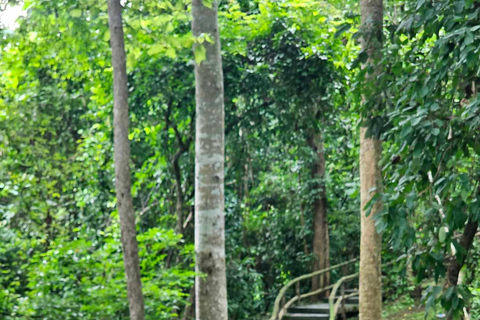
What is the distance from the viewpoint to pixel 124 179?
189 inches

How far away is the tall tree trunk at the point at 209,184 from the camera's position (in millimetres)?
6629

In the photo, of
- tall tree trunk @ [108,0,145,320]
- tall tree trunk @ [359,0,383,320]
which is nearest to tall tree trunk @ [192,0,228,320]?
tall tree trunk @ [108,0,145,320]

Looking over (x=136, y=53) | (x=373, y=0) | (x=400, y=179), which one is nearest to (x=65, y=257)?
(x=136, y=53)

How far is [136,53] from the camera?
18.9 feet

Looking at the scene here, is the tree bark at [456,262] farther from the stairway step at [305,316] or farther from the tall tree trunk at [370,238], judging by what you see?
the stairway step at [305,316]

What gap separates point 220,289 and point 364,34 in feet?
10.8

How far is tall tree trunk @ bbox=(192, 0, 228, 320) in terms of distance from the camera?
663 cm

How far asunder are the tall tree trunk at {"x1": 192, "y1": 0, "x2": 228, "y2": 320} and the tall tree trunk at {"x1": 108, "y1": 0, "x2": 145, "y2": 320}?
69.3 inches

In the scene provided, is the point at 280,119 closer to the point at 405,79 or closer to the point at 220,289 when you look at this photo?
the point at 220,289

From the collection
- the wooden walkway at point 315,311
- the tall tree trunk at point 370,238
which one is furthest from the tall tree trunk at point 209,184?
the wooden walkway at point 315,311

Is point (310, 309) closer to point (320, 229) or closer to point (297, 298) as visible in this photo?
point (297, 298)

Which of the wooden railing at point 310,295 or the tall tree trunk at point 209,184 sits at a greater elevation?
the tall tree trunk at point 209,184

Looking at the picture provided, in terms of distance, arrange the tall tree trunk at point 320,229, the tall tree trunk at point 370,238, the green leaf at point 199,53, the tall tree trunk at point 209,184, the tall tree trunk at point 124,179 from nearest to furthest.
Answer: the tall tree trunk at point 124,179, the green leaf at point 199,53, the tall tree trunk at point 209,184, the tall tree trunk at point 370,238, the tall tree trunk at point 320,229

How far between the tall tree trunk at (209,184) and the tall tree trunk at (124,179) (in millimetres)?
1759
